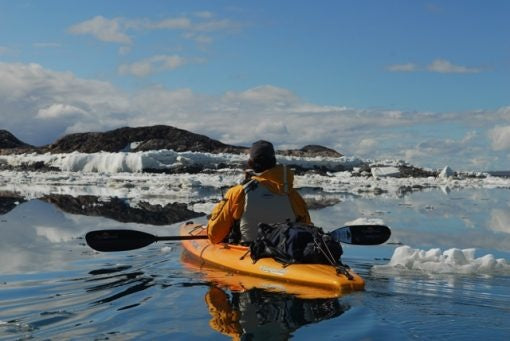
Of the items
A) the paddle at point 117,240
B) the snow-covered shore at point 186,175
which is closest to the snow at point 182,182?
the snow-covered shore at point 186,175

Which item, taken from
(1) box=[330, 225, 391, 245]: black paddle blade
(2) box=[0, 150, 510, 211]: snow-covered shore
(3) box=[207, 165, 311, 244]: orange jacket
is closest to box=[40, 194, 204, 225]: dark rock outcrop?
(3) box=[207, 165, 311, 244]: orange jacket

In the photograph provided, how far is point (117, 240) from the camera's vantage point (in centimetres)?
684

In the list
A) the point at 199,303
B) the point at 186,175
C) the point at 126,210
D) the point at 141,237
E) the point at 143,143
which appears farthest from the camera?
the point at 143,143

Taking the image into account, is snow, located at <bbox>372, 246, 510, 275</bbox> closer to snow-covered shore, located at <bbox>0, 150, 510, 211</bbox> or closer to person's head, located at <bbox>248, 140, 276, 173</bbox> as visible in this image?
person's head, located at <bbox>248, 140, 276, 173</bbox>

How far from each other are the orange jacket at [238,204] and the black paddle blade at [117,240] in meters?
0.87

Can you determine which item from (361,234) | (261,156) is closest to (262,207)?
(261,156)

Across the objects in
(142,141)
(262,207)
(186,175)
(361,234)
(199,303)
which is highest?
(142,141)

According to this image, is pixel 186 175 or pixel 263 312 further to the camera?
pixel 186 175

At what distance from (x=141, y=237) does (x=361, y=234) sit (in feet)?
8.19

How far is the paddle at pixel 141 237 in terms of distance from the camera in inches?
264

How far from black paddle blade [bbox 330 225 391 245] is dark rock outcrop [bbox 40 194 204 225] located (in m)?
4.81

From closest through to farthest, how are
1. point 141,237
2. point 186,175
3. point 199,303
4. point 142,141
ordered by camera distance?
point 199,303 → point 141,237 → point 186,175 → point 142,141

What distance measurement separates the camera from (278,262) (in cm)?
565

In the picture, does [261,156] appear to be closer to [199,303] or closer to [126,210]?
[199,303]
